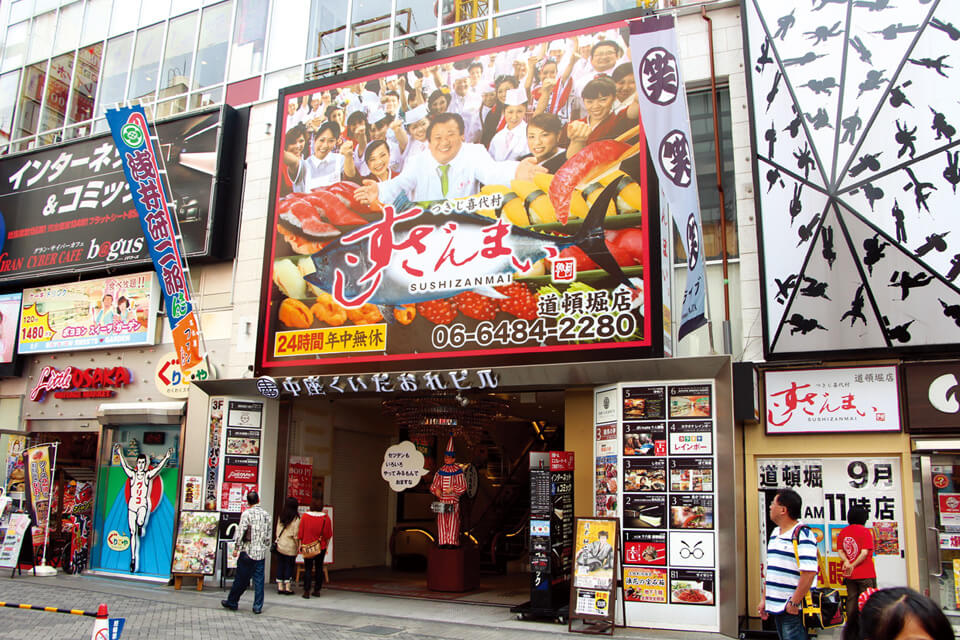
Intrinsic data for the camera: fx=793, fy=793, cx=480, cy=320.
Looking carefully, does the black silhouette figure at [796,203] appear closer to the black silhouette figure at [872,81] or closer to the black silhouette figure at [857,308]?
the black silhouette figure at [857,308]

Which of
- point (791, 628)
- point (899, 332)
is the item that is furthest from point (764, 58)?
point (791, 628)

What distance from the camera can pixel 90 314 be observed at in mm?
16016

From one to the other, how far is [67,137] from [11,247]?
2.78 meters

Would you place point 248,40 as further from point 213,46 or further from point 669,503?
point 669,503

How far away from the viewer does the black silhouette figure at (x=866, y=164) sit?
10.1 m

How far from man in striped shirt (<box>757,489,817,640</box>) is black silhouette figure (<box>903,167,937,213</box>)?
5708 millimetres

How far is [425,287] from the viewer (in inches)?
486

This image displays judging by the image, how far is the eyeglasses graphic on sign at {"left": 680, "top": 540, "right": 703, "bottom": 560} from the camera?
989 centimetres

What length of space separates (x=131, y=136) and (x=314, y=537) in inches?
303

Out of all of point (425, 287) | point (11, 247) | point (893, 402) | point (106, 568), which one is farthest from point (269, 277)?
point (893, 402)

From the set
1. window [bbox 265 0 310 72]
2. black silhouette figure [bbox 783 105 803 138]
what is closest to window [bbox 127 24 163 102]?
window [bbox 265 0 310 72]

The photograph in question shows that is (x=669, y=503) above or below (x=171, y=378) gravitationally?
below

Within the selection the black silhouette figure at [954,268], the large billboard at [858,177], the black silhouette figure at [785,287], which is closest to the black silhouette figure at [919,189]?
the large billboard at [858,177]

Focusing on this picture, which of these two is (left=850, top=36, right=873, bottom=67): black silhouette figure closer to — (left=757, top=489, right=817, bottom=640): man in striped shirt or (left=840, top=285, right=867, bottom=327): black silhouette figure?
(left=840, top=285, right=867, bottom=327): black silhouette figure
